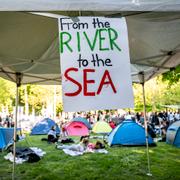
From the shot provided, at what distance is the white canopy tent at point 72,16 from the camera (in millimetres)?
2223

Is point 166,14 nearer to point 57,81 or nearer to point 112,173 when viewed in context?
point 57,81

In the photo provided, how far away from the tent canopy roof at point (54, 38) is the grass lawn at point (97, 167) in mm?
2459

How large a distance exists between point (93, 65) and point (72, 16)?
706 mm

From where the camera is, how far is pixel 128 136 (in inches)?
455

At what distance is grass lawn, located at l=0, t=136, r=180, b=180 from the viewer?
6379mm

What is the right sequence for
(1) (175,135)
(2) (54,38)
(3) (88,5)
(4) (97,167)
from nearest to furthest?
(3) (88,5) → (2) (54,38) → (4) (97,167) → (1) (175,135)

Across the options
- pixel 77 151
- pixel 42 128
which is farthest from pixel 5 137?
pixel 42 128

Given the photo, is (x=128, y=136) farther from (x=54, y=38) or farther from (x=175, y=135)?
(x=54, y=38)

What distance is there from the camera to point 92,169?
7.09 m

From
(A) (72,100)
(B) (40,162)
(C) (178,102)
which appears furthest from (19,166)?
(C) (178,102)

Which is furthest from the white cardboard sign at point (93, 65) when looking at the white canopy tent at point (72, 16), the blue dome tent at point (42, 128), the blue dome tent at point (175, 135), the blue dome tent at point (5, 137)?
the blue dome tent at point (42, 128)

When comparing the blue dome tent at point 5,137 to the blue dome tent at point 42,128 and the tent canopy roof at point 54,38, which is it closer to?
the tent canopy roof at point 54,38

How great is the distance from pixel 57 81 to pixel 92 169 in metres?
2.32

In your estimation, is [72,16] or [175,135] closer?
[72,16]
